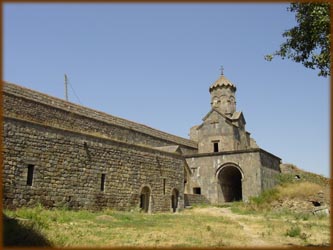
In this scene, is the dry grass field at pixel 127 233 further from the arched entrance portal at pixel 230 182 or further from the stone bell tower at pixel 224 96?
the stone bell tower at pixel 224 96

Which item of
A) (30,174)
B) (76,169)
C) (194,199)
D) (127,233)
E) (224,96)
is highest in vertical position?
(224,96)

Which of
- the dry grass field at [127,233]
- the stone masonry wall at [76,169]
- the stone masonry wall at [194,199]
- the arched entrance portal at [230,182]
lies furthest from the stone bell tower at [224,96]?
the dry grass field at [127,233]

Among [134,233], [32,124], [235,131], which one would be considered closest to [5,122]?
[32,124]

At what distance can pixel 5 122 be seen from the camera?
46.1 ft

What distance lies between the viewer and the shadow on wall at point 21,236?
873cm

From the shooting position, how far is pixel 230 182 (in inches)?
1211

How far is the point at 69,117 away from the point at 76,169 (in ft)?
22.8

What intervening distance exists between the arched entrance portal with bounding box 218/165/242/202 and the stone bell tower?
6.52m

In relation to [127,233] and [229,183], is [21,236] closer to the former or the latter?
[127,233]

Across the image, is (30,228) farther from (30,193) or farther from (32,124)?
(32,124)

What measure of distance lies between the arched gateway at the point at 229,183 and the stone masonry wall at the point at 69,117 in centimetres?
592

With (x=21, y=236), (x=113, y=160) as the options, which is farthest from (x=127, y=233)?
(x=113, y=160)

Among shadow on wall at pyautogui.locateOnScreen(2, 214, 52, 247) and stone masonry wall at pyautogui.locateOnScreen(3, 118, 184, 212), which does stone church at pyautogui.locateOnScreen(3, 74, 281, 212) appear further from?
shadow on wall at pyautogui.locateOnScreen(2, 214, 52, 247)

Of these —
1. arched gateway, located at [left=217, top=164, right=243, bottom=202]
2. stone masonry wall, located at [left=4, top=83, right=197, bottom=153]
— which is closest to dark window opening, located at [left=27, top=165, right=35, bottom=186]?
stone masonry wall, located at [left=4, top=83, right=197, bottom=153]
